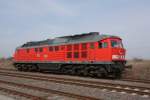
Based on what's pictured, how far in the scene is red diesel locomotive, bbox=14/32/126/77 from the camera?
1827cm

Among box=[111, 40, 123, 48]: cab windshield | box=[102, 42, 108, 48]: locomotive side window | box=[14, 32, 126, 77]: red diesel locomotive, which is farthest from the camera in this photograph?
box=[111, 40, 123, 48]: cab windshield

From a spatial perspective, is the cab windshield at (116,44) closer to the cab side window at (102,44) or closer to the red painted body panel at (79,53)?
the red painted body panel at (79,53)

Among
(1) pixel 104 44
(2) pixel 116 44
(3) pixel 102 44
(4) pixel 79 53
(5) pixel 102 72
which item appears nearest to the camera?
(5) pixel 102 72

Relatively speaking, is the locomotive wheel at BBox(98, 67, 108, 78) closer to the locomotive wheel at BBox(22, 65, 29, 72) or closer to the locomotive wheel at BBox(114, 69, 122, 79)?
the locomotive wheel at BBox(114, 69, 122, 79)

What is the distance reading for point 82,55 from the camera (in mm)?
20031

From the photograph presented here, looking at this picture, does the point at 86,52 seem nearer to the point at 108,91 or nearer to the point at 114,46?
the point at 114,46

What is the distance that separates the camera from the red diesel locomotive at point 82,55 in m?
18.3

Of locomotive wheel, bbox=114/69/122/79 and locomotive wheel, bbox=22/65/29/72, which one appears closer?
locomotive wheel, bbox=114/69/122/79

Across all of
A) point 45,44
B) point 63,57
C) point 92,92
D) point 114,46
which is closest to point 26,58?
point 45,44

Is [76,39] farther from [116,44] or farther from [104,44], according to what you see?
[116,44]

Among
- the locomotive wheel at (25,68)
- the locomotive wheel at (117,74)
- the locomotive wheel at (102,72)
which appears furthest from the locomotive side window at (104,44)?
the locomotive wheel at (25,68)

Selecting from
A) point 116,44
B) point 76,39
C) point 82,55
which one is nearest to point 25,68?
point 76,39

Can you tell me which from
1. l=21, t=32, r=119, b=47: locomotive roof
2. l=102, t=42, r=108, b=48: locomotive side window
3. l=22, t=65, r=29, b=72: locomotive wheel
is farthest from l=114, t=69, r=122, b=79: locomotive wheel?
l=22, t=65, r=29, b=72: locomotive wheel

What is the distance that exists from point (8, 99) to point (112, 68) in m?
10.1
